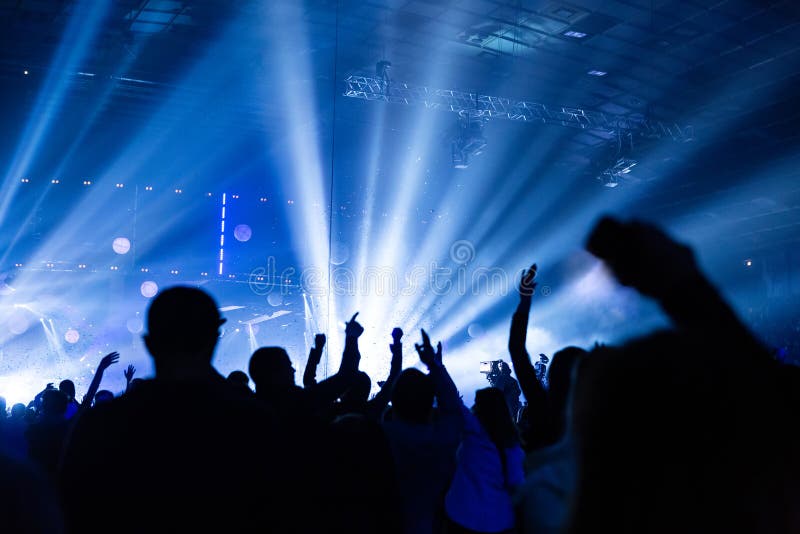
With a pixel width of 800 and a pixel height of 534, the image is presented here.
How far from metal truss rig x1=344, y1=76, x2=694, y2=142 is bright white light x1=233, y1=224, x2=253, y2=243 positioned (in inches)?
250

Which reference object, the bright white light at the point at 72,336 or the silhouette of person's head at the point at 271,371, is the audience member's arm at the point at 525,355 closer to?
the silhouette of person's head at the point at 271,371

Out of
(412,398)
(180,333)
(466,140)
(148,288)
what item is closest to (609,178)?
(466,140)

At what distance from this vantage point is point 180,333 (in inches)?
67.5

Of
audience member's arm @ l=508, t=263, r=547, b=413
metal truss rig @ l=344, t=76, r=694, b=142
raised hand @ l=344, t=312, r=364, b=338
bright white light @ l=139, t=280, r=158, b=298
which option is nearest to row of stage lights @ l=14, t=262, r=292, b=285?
bright white light @ l=139, t=280, r=158, b=298

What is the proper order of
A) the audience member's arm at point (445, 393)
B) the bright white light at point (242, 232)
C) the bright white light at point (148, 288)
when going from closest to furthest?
the audience member's arm at point (445, 393)
the bright white light at point (148, 288)
the bright white light at point (242, 232)

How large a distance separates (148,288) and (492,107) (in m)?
10.6

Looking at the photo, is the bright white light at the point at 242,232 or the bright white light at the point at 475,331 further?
the bright white light at the point at 242,232

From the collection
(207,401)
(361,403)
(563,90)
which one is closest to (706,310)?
(207,401)

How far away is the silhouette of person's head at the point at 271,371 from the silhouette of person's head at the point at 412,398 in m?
0.49

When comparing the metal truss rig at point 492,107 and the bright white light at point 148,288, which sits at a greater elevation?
the metal truss rig at point 492,107

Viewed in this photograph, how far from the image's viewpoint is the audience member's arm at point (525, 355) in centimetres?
274

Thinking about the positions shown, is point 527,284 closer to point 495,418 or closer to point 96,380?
point 495,418

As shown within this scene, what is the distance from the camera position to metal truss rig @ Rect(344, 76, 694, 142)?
12.6 meters

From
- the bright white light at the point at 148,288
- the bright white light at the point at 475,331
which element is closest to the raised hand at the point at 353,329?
the bright white light at the point at 475,331
